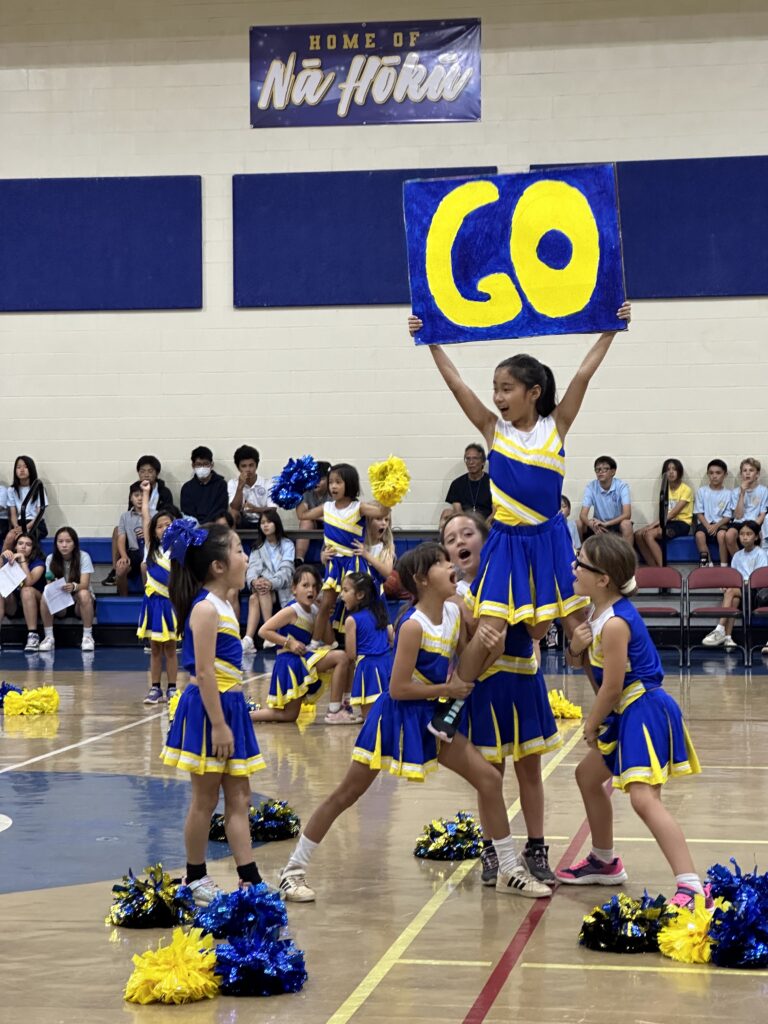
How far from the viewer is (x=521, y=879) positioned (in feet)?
15.6

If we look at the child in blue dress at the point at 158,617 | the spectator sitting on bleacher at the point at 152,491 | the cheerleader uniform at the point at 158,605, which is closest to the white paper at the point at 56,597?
the spectator sitting on bleacher at the point at 152,491

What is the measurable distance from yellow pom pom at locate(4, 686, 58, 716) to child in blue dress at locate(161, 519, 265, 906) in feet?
16.0

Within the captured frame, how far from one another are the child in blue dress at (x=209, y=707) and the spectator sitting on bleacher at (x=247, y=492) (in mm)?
9641

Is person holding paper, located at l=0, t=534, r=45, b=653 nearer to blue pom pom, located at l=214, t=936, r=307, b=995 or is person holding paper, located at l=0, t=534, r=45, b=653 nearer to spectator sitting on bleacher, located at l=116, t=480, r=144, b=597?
spectator sitting on bleacher, located at l=116, t=480, r=144, b=597

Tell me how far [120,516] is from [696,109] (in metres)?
7.66

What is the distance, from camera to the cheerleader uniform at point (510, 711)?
4898mm

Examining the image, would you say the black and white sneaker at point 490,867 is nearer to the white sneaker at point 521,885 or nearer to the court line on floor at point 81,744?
the white sneaker at point 521,885

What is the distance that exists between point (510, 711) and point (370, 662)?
3610 mm

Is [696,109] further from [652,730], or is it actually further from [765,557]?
[652,730]

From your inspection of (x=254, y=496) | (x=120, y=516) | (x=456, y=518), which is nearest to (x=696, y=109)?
(x=254, y=496)

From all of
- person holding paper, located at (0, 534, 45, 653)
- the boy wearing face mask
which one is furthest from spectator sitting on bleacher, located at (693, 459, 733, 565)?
person holding paper, located at (0, 534, 45, 653)

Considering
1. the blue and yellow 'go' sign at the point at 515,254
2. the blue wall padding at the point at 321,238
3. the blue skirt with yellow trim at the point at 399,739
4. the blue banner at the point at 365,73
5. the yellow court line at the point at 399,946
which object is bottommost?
the yellow court line at the point at 399,946

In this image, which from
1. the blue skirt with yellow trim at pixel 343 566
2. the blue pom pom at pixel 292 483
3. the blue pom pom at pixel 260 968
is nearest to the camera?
the blue pom pom at pixel 260 968

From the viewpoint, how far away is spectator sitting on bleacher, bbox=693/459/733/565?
1381 centimetres
